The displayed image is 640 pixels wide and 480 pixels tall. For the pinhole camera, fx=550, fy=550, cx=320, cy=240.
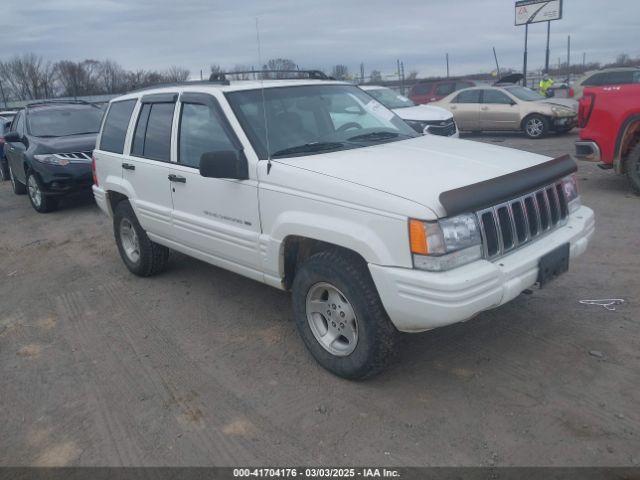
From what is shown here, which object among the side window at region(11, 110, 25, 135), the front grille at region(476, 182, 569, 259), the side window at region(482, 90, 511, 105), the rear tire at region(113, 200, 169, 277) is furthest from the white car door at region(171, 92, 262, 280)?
the side window at region(482, 90, 511, 105)

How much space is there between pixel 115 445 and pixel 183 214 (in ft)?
6.68

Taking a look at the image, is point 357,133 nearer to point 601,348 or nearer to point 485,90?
point 601,348

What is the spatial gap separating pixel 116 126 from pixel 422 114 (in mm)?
7415

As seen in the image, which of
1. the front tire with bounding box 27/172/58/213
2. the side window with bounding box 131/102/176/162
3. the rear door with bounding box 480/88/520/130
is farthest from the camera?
the rear door with bounding box 480/88/520/130

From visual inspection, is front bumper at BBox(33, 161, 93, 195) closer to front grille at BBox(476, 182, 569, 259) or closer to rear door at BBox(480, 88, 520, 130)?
front grille at BBox(476, 182, 569, 259)

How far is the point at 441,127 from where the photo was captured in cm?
1123

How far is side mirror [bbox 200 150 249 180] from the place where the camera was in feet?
12.2

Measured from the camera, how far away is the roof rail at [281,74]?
183 inches

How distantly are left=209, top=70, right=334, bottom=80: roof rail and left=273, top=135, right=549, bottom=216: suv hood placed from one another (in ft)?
4.34

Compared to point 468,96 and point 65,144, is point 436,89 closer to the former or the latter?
point 468,96

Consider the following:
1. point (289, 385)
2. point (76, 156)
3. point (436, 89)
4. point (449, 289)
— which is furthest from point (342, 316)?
point (436, 89)

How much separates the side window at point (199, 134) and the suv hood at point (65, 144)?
5197 mm

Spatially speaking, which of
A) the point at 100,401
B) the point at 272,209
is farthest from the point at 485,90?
the point at 100,401

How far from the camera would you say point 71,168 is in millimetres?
8969
